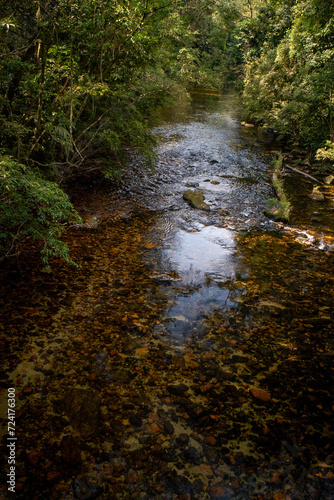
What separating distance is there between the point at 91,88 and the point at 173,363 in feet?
17.9

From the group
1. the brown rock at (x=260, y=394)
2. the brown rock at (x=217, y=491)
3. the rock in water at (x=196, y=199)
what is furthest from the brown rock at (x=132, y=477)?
the rock in water at (x=196, y=199)

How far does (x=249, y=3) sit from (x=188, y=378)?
3876cm

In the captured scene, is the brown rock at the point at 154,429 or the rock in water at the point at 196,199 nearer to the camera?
the brown rock at the point at 154,429

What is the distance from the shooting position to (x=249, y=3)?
102ft

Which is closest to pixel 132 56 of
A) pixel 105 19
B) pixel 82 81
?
pixel 105 19

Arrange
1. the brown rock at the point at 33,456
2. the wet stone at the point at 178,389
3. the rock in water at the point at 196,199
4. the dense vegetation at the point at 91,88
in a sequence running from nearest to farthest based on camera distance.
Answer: the brown rock at the point at 33,456 < the wet stone at the point at 178,389 < the dense vegetation at the point at 91,88 < the rock in water at the point at 196,199

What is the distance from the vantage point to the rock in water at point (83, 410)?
3.20m

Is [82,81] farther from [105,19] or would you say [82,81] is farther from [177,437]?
[177,437]

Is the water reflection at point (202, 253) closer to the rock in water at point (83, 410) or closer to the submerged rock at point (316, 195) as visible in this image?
the rock in water at point (83, 410)

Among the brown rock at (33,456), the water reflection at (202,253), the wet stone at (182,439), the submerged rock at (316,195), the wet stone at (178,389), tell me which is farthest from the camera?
the submerged rock at (316,195)

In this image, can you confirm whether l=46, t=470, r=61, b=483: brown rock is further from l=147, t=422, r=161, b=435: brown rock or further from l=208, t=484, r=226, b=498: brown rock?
l=208, t=484, r=226, b=498: brown rock

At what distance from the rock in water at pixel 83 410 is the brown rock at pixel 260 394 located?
6.14ft

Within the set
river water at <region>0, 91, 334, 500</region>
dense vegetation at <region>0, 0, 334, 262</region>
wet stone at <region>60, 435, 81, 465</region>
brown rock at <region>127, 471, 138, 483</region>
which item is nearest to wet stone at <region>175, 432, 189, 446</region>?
river water at <region>0, 91, 334, 500</region>

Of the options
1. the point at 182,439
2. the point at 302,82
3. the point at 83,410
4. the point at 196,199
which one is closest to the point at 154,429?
the point at 182,439
